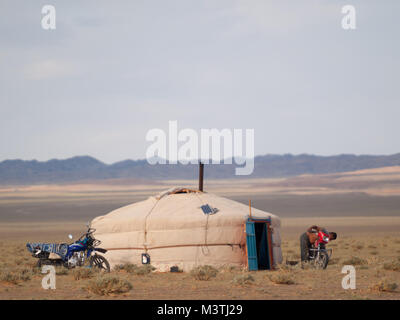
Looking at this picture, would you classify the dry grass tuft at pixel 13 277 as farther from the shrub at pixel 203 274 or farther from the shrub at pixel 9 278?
the shrub at pixel 203 274

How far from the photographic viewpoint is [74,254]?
18.7 meters

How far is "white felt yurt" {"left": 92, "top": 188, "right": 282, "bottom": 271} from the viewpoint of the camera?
18.6 m

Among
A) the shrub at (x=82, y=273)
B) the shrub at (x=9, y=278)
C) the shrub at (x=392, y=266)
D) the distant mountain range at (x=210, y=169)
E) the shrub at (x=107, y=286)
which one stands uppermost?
the shrub at (x=107, y=286)

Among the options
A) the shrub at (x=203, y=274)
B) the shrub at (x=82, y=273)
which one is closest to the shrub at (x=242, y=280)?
the shrub at (x=203, y=274)

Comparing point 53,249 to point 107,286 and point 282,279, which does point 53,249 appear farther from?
point 282,279

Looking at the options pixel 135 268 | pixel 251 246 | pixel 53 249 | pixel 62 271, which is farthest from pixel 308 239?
pixel 53 249

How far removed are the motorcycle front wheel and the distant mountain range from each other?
142 metres

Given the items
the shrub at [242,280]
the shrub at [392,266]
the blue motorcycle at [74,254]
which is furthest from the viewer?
the shrub at [392,266]

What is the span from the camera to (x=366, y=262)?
21656 mm

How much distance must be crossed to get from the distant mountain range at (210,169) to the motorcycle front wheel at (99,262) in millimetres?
141901

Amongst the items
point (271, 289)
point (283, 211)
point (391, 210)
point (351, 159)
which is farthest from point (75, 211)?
point (351, 159)

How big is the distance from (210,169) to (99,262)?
153892mm

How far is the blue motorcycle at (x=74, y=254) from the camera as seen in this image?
1831 centimetres
